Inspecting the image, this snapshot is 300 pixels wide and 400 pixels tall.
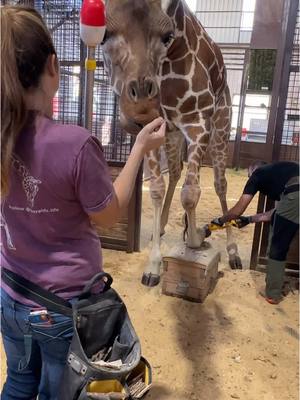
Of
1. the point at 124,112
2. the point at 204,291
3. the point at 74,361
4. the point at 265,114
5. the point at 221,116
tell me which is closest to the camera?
the point at 74,361

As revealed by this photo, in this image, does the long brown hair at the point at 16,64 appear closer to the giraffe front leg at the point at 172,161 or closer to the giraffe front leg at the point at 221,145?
the giraffe front leg at the point at 172,161

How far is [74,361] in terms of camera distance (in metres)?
0.80

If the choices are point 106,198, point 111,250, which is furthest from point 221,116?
point 106,198

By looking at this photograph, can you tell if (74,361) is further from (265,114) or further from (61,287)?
(265,114)

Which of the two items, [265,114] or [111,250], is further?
[265,114]

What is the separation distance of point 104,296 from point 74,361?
0.16 metres

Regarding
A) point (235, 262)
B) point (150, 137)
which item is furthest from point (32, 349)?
point (235, 262)

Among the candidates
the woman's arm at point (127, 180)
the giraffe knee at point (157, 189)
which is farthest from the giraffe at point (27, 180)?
the giraffe knee at point (157, 189)

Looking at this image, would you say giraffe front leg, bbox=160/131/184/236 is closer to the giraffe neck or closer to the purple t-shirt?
the giraffe neck

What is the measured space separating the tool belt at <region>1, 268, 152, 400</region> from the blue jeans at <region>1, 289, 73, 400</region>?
0.12ft

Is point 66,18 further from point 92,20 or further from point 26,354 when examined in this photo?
point 26,354

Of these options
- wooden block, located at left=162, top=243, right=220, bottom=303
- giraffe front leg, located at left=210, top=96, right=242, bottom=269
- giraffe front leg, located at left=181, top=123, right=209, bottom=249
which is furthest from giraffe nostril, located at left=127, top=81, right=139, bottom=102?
giraffe front leg, located at left=210, top=96, right=242, bottom=269

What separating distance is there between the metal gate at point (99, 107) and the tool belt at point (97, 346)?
6.35 feet

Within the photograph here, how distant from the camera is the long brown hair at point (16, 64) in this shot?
0.76m
